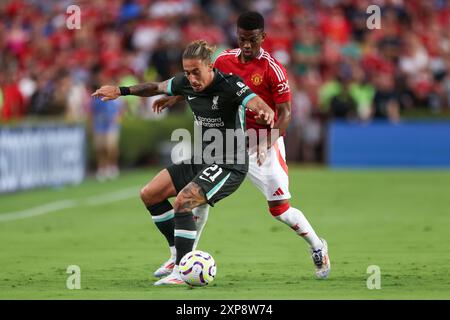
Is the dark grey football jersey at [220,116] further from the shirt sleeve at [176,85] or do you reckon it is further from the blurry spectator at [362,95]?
the blurry spectator at [362,95]

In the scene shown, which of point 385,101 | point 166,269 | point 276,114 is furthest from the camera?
point 385,101

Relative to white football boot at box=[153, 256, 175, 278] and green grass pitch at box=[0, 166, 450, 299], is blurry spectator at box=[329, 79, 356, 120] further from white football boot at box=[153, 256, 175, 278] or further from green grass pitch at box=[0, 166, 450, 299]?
white football boot at box=[153, 256, 175, 278]

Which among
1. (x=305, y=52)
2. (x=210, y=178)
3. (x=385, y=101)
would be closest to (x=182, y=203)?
(x=210, y=178)

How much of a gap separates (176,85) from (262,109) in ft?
3.52

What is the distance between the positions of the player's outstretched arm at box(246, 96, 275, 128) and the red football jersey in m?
0.97

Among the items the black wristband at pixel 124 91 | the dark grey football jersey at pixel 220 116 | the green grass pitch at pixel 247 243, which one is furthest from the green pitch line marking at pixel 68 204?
the dark grey football jersey at pixel 220 116

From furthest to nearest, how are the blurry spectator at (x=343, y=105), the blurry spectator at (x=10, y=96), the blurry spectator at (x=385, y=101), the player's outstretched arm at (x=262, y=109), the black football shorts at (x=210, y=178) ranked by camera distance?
the blurry spectator at (x=343, y=105) < the blurry spectator at (x=385, y=101) < the blurry spectator at (x=10, y=96) < the black football shorts at (x=210, y=178) < the player's outstretched arm at (x=262, y=109)

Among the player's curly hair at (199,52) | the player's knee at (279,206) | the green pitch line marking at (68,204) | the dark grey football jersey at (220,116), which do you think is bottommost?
the green pitch line marking at (68,204)

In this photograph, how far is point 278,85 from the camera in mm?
11047

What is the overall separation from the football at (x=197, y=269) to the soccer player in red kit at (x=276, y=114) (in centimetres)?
87

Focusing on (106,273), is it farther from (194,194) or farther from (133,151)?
(133,151)

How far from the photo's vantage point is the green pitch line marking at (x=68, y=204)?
1794cm

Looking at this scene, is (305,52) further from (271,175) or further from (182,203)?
(182,203)

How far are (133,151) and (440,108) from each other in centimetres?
799
